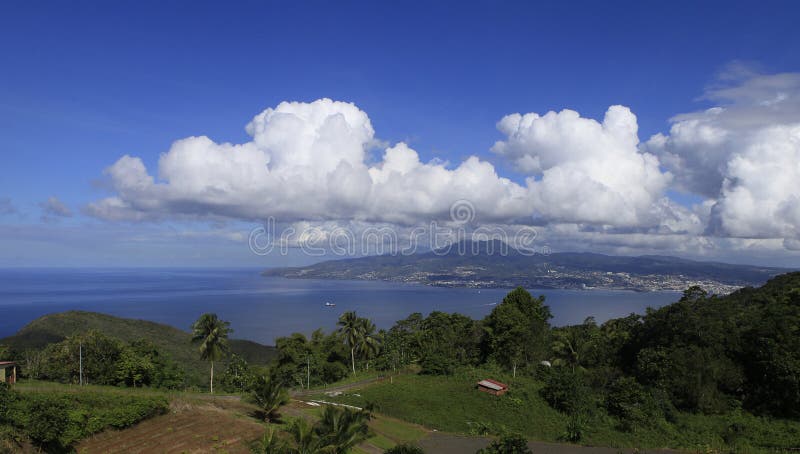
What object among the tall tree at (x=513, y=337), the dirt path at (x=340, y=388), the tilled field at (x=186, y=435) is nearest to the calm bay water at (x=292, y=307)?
the dirt path at (x=340, y=388)

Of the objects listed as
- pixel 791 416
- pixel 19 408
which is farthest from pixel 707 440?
pixel 19 408

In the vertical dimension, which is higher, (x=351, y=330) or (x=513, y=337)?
(x=513, y=337)

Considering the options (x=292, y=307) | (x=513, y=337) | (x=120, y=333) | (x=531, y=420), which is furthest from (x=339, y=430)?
(x=292, y=307)

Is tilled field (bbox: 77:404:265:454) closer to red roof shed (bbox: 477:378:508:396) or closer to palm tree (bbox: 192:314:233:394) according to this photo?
palm tree (bbox: 192:314:233:394)

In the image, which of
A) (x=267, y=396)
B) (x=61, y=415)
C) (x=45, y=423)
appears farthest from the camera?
(x=267, y=396)

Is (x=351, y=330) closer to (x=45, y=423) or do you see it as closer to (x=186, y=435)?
(x=186, y=435)
